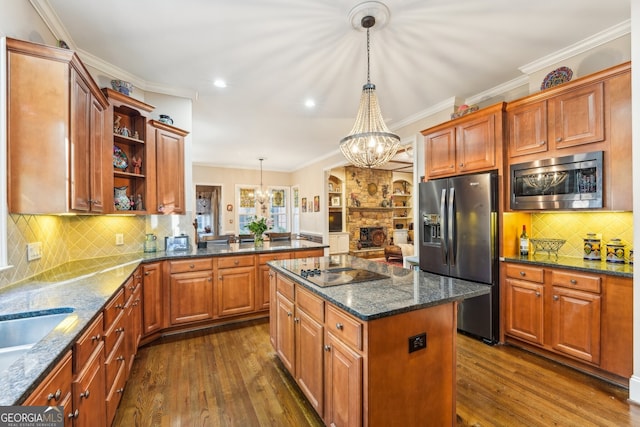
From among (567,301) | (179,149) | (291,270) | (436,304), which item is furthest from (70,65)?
(567,301)

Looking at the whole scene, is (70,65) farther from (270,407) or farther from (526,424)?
(526,424)

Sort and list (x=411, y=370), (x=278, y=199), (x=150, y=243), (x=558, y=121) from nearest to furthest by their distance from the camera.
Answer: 1. (x=411, y=370)
2. (x=558, y=121)
3. (x=150, y=243)
4. (x=278, y=199)

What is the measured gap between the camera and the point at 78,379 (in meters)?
1.19

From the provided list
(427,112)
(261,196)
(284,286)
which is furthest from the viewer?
(261,196)

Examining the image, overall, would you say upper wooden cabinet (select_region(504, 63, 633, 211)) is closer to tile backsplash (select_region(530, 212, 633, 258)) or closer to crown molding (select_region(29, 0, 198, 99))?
tile backsplash (select_region(530, 212, 633, 258))

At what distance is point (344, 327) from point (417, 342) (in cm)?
40

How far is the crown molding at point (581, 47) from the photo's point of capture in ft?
7.80

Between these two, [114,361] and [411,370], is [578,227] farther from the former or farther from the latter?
[114,361]

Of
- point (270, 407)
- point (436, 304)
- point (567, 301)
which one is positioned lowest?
point (270, 407)

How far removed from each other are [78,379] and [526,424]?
2.55m

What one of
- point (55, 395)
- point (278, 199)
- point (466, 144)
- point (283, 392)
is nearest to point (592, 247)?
point (466, 144)

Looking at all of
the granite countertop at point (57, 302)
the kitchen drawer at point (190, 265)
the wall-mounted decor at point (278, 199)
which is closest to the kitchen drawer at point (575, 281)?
the granite countertop at point (57, 302)

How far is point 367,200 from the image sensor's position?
29.9ft

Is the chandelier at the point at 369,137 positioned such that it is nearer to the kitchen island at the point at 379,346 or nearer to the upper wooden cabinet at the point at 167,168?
the kitchen island at the point at 379,346
